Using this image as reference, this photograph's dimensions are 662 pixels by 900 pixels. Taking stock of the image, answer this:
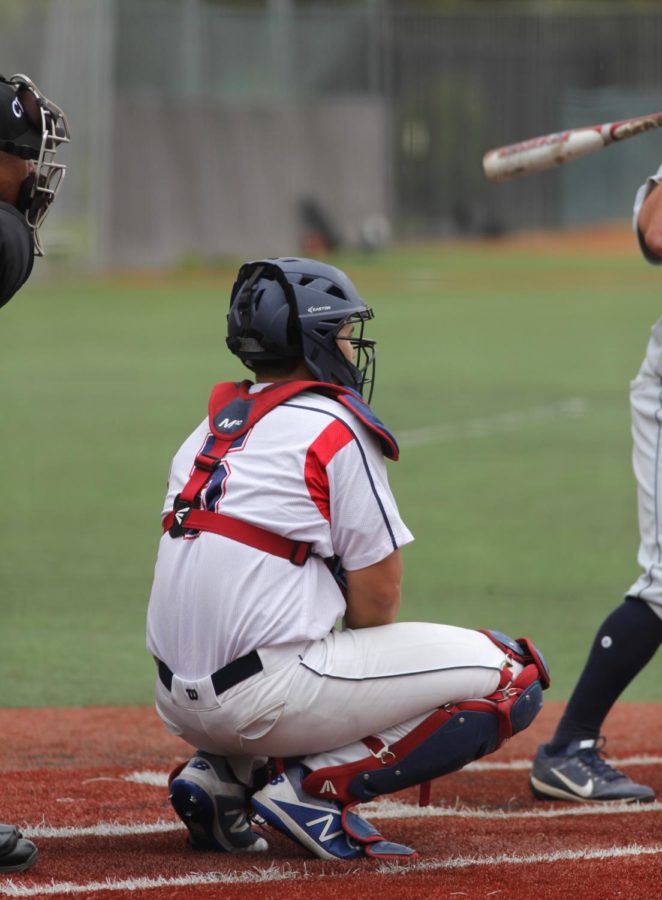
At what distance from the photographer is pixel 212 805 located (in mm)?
3678

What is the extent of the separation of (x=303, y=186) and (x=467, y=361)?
19408mm

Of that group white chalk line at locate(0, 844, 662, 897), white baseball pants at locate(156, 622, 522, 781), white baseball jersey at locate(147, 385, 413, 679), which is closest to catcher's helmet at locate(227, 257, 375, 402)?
white baseball jersey at locate(147, 385, 413, 679)

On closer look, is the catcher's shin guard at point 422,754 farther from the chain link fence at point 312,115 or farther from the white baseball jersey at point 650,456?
the chain link fence at point 312,115

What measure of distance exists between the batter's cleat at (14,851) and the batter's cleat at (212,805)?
15.8 inches

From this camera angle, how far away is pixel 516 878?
337cm

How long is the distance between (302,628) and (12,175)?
49.8 inches

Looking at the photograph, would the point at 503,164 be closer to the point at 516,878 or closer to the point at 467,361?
the point at 516,878

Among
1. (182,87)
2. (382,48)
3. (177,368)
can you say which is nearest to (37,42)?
(182,87)

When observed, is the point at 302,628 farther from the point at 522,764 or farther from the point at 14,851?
the point at 522,764

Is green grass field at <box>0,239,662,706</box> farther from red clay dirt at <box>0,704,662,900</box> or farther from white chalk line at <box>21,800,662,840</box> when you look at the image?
white chalk line at <box>21,800,662,840</box>

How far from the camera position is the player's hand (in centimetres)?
358

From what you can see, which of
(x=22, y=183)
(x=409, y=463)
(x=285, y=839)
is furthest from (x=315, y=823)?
(x=409, y=463)

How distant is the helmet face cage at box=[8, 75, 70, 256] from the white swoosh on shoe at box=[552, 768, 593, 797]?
2113 mm

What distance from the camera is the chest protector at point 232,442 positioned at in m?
3.54
